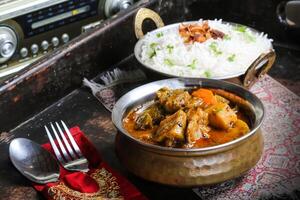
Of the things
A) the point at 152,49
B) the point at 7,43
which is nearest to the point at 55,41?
the point at 7,43

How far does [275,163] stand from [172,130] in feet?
1.56

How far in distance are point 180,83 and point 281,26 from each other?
1.03 meters

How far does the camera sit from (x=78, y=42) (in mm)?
2365

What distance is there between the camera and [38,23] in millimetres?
3113

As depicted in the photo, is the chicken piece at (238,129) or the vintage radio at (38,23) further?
the vintage radio at (38,23)

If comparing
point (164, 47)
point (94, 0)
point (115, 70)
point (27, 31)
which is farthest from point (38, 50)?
point (164, 47)

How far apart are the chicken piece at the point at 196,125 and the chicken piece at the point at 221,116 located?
0.02 meters

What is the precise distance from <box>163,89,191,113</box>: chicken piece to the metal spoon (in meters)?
0.44

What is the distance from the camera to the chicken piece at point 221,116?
1.69m

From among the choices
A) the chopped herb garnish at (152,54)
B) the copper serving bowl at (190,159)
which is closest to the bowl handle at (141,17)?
the chopped herb garnish at (152,54)

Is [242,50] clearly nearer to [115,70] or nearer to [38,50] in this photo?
[115,70]

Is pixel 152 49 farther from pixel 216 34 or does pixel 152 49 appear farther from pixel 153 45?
pixel 216 34

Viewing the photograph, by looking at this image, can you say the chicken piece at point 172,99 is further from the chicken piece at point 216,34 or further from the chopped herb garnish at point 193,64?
the chicken piece at point 216,34

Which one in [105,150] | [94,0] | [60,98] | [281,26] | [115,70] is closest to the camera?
[105,150]
